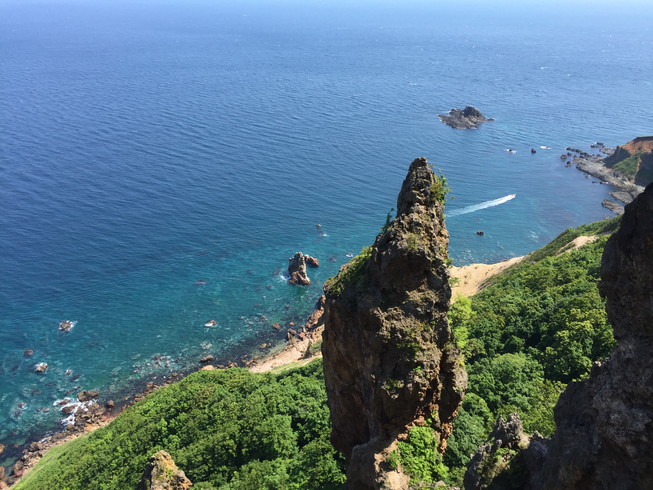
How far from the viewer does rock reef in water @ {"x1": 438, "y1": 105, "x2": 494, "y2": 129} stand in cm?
16562

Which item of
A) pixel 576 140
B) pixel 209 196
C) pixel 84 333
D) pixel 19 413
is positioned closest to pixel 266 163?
pixel 209 196

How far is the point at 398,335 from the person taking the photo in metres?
20.6

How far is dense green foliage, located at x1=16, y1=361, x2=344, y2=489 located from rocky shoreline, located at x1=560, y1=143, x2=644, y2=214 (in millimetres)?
101469

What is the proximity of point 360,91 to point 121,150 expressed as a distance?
105 meters

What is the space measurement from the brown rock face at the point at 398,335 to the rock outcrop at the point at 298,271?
61013 millimetres

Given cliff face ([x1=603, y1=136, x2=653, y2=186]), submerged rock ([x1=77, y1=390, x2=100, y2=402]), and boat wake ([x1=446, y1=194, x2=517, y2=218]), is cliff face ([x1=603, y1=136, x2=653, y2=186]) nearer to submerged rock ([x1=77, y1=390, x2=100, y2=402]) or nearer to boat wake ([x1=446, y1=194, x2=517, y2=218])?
boat wake ([x1=446, y1=194, x2=517, y2=218])

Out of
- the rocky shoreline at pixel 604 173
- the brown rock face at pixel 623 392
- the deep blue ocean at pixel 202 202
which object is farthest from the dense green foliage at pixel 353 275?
the rocky shoreline at pixel 604 173

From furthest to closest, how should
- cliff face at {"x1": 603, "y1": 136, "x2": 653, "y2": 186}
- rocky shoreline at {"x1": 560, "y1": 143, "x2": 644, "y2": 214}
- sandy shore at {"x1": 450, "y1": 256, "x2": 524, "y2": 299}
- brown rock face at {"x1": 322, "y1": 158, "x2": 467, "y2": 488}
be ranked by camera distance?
cliff face at {"x1": 603, "y1": 136, "x2": 653, "y2": 186} → rocky shoreline at {"x1": 560, "y1": 143, "x2": 644, "y2": 214} → sandy shore at {"x1": 450, "y1": 256, "x2": 524, "y2": 299} → brown rock face at {"x1": 322, "y1": 158, "x2": 467, "y2": 488}

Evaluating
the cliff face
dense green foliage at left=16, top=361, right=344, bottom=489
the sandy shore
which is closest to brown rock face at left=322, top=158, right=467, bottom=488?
dense green foliage at left=16, top=361, right=344, bottom=489

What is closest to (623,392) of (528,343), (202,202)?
(528,343)

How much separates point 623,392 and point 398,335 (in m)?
8.56

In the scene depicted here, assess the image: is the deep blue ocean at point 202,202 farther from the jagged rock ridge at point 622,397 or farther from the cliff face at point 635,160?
the jagged rock ridge at point 622,397

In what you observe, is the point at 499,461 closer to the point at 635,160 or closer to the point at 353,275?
the point at 353,275

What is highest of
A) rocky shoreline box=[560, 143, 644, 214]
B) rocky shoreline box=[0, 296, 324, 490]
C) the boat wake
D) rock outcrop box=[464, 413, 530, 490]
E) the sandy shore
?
rock outcrop box=[464, 413, 530, 490]
